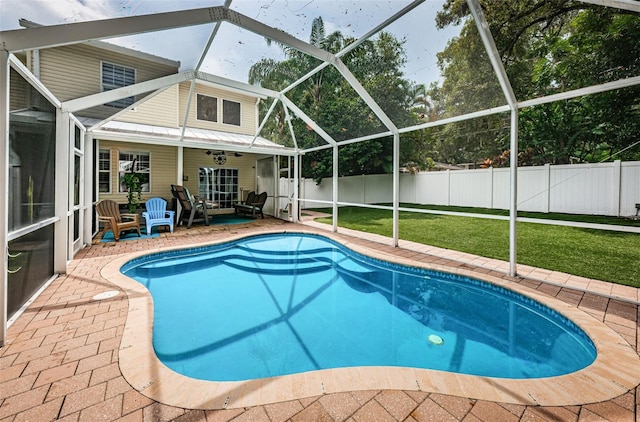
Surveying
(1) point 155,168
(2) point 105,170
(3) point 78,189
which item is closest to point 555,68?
(3) point 78,189

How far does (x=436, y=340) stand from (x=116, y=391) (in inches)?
124

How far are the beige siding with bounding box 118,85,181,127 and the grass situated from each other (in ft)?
25.6

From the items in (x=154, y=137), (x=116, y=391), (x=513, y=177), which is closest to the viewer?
(x=116, y=391)

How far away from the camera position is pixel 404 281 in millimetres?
5004

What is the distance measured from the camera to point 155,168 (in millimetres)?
10133

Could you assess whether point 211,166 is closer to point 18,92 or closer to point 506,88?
point 18,92

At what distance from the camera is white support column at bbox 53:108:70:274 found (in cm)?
407

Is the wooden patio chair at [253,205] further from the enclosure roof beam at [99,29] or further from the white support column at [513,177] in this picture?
the white support column at [513,177]

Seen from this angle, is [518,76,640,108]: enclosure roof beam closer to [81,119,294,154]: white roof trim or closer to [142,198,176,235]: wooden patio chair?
[81,119,294,154]: white roof trim

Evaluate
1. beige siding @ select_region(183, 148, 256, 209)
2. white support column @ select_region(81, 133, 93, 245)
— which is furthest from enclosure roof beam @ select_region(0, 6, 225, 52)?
beige siding @ select_region(183, 148, 256, 209)

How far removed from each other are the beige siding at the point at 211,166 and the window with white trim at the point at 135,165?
1448mm

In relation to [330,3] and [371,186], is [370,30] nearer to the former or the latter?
[330,3]

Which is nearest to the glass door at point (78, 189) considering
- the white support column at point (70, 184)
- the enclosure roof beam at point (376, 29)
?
the white support column at point (70, 184)

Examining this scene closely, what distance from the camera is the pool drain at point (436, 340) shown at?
3219mm
